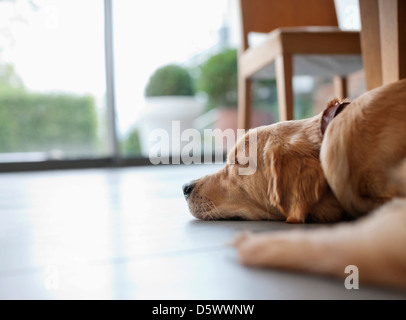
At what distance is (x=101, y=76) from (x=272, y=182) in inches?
154

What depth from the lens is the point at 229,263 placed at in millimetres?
927

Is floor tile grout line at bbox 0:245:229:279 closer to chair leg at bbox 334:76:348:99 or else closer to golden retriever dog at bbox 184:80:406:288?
golden retriever dog at bbox 184:80:406:288

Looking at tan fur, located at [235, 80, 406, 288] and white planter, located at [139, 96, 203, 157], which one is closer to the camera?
tan fur, located at [235, 80, 406, 288]

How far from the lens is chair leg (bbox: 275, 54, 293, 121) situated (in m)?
2.66

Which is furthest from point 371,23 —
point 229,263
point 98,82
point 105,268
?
point 98,82

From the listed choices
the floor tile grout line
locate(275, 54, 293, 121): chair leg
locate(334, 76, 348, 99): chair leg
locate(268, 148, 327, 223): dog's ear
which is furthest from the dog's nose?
locate(334, 76, 348, 99): chair leg

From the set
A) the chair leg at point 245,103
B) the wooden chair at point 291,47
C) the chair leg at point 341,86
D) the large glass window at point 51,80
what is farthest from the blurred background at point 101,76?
the chair leg at point 245,103

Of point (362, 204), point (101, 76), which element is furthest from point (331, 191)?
point (101, 76)

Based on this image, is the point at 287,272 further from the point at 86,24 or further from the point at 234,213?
the point at 86,24

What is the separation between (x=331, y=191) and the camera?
49.4 inches

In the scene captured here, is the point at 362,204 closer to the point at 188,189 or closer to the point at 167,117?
the point at 188,189

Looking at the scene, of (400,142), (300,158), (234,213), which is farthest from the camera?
(234,213)

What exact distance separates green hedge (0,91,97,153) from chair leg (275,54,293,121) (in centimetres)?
267
